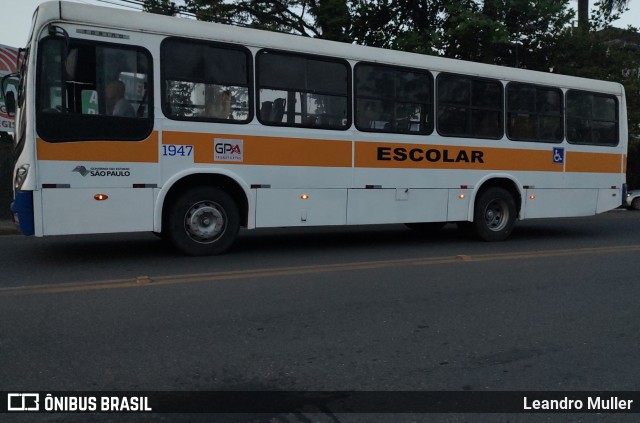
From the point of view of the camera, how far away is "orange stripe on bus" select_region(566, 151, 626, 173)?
11359 millimetres

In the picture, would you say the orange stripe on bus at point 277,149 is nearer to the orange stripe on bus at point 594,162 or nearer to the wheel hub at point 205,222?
the wheel hub at point 205,222

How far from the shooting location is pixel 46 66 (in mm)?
7047

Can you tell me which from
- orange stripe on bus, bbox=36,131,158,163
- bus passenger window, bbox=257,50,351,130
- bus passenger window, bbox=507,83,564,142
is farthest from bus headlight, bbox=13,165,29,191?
bus passenger window, bbox=507,83,564,142

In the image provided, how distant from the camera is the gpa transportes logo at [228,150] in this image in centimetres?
802

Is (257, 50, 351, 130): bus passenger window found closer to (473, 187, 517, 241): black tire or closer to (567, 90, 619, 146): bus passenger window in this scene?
(473, 187, 517, 241): black tire

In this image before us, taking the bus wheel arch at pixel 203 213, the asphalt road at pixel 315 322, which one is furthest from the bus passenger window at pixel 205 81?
the asphalt road at pixel 315 322

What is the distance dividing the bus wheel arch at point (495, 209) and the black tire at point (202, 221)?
4.52 meters

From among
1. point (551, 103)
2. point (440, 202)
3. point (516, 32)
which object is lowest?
point (440, 202)

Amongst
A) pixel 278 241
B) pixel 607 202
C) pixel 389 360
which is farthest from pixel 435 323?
pixel 607 202

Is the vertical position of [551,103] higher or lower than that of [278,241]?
higher

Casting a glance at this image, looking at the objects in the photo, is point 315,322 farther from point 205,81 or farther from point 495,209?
point 495,209

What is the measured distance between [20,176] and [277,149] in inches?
133

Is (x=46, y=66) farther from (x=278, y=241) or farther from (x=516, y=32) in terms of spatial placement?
(x=516, y=32)

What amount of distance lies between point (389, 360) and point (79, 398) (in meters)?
2.09
